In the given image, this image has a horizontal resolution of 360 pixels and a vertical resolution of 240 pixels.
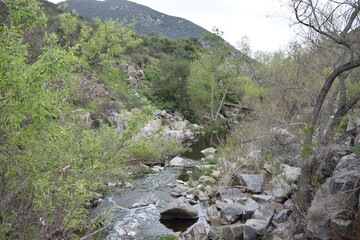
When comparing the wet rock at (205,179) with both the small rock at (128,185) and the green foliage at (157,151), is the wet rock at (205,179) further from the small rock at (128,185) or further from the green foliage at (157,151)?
the small rock at (128,185)

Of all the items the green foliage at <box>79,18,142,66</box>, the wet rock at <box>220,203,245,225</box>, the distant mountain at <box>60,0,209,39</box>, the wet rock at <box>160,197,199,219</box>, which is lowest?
the wet rock at <box>160,197,199,219</box>

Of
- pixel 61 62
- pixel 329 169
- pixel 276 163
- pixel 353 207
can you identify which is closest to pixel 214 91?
A: pixel 276 163

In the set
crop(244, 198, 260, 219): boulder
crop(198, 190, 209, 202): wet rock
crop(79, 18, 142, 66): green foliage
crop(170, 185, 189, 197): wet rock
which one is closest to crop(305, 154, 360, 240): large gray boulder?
crop(244, 198, 260, 219): boulder

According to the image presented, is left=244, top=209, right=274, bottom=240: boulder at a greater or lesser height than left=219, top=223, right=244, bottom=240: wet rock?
greater

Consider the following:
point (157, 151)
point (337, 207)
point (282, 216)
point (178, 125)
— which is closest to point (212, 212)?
point (282, 216)

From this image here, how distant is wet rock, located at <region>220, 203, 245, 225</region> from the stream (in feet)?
1.90

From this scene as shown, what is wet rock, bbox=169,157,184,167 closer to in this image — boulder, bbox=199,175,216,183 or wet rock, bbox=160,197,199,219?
boulder, bbox=199,175,216,183

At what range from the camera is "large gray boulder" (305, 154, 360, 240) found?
4.71m

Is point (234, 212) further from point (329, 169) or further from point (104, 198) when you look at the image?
point (104, 198)

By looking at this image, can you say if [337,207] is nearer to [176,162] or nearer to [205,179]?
[205,179]

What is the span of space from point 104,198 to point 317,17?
26.5 feet

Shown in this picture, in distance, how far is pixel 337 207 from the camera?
4898 mm

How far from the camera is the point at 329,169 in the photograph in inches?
251

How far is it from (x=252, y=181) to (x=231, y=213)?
245 centimetres
